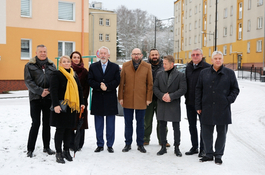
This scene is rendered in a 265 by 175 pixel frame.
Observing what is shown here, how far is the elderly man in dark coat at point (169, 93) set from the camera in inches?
239

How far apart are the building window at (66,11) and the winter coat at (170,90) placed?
1812 centimetres

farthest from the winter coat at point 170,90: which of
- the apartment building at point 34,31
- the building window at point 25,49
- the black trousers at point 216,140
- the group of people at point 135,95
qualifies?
the building window at point 25,49

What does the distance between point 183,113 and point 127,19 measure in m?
75.9

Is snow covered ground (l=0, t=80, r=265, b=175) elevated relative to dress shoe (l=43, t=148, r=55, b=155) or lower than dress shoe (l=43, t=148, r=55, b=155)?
lower

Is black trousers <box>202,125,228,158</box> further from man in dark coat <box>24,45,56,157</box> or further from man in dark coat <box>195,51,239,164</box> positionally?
man in dark coat <box>24,45,56,157</box>

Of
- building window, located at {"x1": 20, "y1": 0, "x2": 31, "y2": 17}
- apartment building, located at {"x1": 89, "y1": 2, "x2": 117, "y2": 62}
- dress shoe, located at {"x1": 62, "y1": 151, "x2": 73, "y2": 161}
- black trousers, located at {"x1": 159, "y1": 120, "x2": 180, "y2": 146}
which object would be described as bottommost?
dress shoe, located at {"x1": 62, "y1": 151, "x2": 73, "y2": 161}

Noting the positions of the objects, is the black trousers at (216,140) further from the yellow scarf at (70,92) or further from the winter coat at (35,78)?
the winter coat at (35,78)

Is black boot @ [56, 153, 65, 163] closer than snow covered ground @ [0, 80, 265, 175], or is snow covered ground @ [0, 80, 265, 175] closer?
snow covered ground @ [0, 80, 265, 175]

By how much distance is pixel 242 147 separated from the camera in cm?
677

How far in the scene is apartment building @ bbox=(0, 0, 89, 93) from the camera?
66.2 ft

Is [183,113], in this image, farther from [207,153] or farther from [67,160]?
[67,160]

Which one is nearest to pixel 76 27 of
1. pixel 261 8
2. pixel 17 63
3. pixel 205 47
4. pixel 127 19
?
pixel 17 63

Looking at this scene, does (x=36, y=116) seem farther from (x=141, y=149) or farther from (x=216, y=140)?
(x=216, y=140)

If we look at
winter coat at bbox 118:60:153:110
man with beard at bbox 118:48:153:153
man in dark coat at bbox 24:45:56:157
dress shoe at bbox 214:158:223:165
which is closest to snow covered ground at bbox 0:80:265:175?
dress shoe at bbox 214:158:223:165
